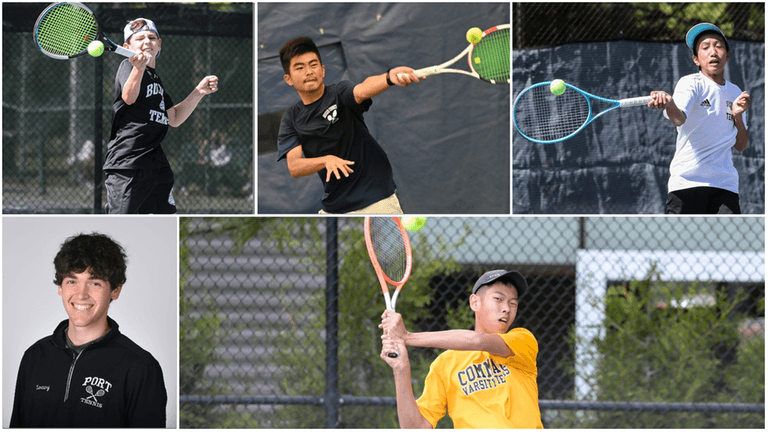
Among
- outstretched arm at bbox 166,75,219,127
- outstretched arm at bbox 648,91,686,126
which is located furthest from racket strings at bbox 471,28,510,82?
outstretched arm at bbox 166,75,219,127

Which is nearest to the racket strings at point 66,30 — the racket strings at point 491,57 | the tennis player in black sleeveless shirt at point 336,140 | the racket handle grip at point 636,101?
the tennis player in black sleeveless shirt at point 336,140

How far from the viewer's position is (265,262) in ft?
10.6

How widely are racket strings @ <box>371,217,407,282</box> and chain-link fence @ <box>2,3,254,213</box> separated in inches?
80.9

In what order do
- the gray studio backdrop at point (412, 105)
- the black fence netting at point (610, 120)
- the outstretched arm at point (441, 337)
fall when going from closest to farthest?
the outstretched arm at point (441, 337) < the gray studio backdrop at point (412, 105) < the black fence netting at point (610, 120)

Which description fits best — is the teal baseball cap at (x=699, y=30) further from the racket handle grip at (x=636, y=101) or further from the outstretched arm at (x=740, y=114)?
the racket handle grip at (x=636, y=101)

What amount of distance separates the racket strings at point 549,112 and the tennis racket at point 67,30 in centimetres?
170

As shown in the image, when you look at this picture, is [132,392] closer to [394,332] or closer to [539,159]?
[394,332]

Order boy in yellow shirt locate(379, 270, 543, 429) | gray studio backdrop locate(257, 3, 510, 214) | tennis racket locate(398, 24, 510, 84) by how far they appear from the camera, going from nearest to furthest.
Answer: boy in yellow shirt locate(379, 270, 543, 429), tennis racket locate(398, 24, 510, 84), gray studio backdrop locate(257, 3, 510, 214)

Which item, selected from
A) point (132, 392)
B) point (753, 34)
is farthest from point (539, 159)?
point (132, 392)

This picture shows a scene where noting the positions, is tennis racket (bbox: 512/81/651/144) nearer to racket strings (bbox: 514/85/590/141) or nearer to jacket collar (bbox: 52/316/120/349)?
racket strings (bbox: 514/85/590/141)

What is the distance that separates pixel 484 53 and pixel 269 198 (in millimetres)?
1089

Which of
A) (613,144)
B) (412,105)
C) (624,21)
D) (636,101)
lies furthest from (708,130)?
(624,21)

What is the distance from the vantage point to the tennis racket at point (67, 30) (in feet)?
7.55

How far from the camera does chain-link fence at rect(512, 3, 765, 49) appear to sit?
337cm
